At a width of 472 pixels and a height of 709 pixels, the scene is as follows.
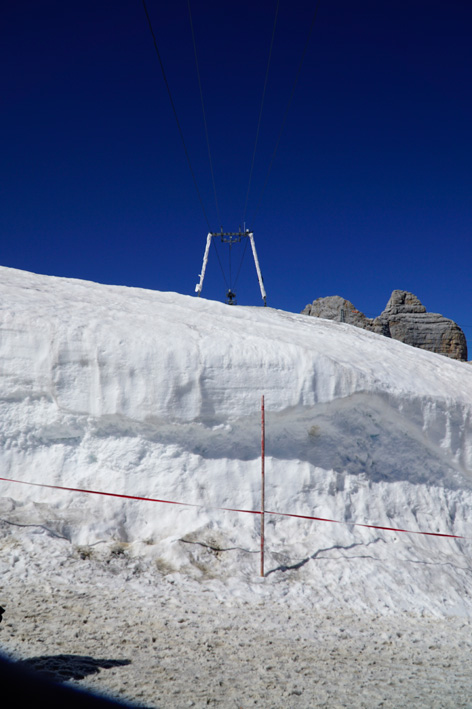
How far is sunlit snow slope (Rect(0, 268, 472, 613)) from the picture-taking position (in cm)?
677

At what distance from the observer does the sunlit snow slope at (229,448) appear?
6.77 meters

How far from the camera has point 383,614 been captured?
6.05 meters

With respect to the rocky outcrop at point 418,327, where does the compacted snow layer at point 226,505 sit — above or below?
below

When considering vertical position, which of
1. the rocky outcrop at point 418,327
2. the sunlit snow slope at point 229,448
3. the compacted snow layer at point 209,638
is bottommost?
the compacted snow layer at point 209,638

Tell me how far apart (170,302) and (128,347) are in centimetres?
324

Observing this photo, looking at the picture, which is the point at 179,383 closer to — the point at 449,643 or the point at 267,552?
the point at 267,552

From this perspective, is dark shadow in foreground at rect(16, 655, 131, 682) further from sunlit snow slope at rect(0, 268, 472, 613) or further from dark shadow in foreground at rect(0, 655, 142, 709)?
sunlit snow slope at rect(0, 268, 472, 613)

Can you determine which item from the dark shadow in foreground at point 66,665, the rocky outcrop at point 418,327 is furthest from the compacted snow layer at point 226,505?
the rocky outcrop at point 418,327

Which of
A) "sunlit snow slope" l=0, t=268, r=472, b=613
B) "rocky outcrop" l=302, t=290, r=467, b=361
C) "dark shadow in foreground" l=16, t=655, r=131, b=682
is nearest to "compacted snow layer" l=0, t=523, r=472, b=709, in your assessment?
"dark shadow in foreground" l=16, t=655, r=131, b=682

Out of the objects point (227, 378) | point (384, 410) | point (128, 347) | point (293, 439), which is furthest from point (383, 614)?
point (128, 347)

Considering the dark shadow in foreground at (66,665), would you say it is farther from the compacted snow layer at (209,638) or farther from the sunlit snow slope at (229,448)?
the sunlit snow slope at (229,448)

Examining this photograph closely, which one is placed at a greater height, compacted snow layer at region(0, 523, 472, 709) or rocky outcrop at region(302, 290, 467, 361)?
rocky outcrop at region(302, 290, 467, 361)

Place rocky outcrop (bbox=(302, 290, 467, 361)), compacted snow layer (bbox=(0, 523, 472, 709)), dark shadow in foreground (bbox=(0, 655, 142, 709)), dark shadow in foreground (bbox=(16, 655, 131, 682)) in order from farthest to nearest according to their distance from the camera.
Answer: rocky outcrop (bbox=(302, 290, 467, 361)), compacted snow layer (bbox=(0, 523, 472, 709)), dark shadow in foreground (bbox=(16, 655, 131, 682)), dark shadow in foreground (bbox=(0, 655, 142, 709))

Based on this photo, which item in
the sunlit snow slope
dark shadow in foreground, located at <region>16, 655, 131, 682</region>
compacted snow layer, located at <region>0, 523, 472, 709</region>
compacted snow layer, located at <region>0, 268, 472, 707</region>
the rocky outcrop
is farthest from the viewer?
the rocky outcrop
